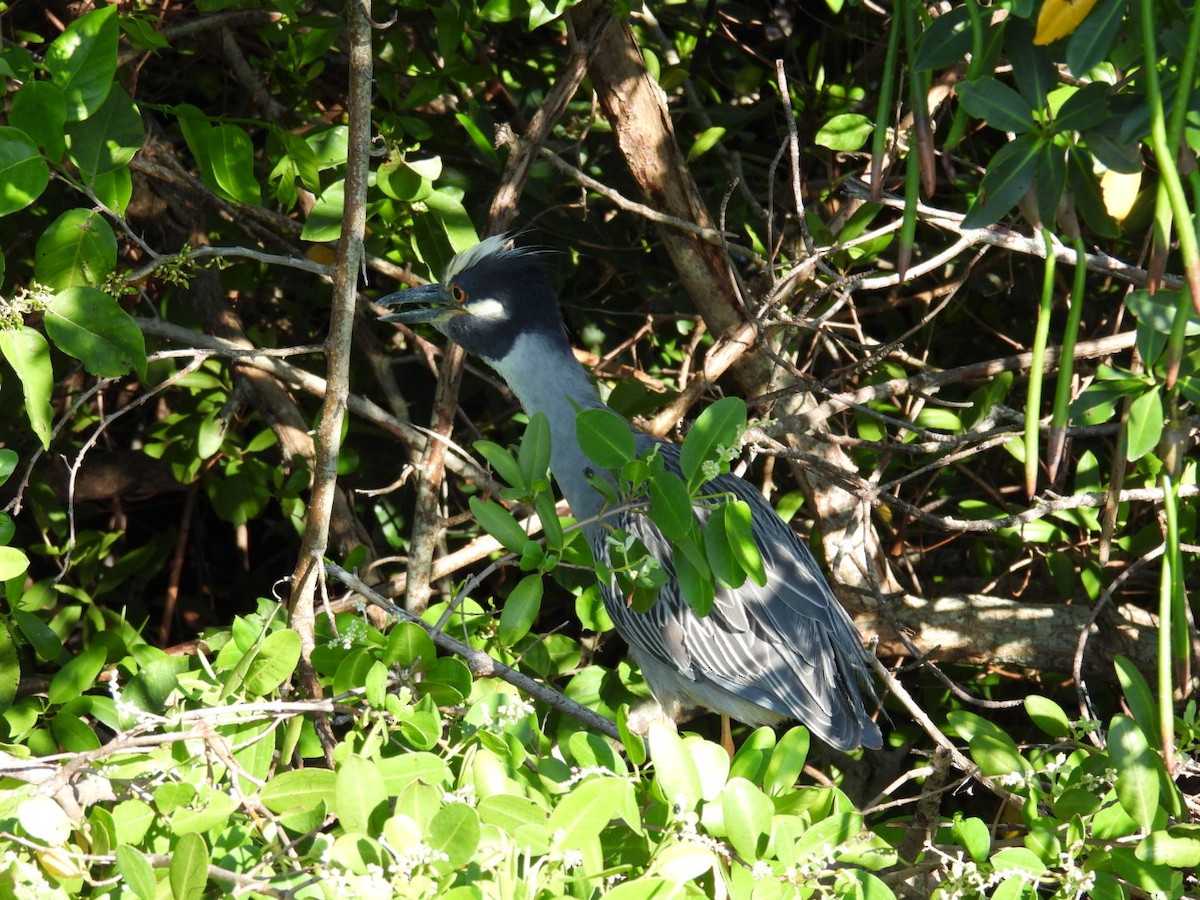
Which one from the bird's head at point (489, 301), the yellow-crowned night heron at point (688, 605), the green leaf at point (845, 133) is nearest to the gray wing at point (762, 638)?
the yellow-crowned night heron at point (688, 605)

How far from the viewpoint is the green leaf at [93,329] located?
1591mm

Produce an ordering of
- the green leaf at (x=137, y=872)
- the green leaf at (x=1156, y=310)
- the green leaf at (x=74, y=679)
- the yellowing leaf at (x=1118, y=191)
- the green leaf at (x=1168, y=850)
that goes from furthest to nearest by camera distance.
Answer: the green leaf at (x=74, y=679) < the yellowing leaf at (x=1118, y=191) < the green leaf at (x=1168, y=850) < the green leaf at (x=1156, y=310) < the green leaf at (x=137, y=872)

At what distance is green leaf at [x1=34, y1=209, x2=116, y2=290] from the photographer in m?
1.68

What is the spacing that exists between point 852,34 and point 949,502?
1179 mm

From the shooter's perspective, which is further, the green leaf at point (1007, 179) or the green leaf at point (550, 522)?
the green leaf at point (550, 522)

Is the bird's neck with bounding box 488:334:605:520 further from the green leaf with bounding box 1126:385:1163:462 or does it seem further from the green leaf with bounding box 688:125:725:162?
the green leaf with bounding box 1126:385:1163:462

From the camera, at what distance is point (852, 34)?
2912 mm

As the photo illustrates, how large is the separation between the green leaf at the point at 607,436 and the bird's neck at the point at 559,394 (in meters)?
1.08

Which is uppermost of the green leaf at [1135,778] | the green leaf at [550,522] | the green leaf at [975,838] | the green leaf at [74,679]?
the green leaf at [550,522]

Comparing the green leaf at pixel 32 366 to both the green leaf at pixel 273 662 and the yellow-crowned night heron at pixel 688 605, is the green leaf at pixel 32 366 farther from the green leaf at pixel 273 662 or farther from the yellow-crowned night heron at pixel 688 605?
the yellow-crowned night heron at pixel 688 605

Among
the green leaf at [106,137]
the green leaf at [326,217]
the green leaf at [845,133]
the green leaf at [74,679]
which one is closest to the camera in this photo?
the green leaf at [106,137]

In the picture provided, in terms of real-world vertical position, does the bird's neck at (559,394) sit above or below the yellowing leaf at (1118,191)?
below

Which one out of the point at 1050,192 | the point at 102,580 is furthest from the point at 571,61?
the point at 102,580

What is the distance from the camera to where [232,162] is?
1.86 metres
